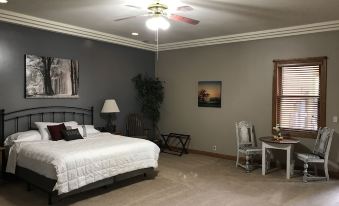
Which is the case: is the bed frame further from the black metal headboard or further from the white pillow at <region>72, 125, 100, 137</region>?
the white pillow at <region>72, 125, 100, 137</region>

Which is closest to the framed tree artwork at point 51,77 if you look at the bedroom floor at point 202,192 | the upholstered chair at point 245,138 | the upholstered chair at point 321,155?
the bedroom floor at point 202,192

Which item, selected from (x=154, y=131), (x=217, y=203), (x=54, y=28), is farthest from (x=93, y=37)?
(x=217, y=203)

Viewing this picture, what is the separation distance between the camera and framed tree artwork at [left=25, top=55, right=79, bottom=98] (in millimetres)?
5117

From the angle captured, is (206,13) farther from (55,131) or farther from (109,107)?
(55,131)

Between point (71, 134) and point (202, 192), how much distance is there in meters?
2.48

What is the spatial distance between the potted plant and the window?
2.99m

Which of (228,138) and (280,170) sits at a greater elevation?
(228,138)

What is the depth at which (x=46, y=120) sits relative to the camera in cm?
541

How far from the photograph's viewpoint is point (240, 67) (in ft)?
20.4

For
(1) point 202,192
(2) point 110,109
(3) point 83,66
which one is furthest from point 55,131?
(1) point 202,192

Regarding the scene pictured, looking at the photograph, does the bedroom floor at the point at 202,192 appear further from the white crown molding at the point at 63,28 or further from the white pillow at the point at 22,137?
the white crown molding at the point at 63,28

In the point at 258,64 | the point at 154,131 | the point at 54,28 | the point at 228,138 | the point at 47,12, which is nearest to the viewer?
the point at 47,12

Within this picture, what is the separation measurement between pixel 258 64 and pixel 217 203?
130 inches

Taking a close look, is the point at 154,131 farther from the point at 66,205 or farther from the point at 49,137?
the point at 66,205
